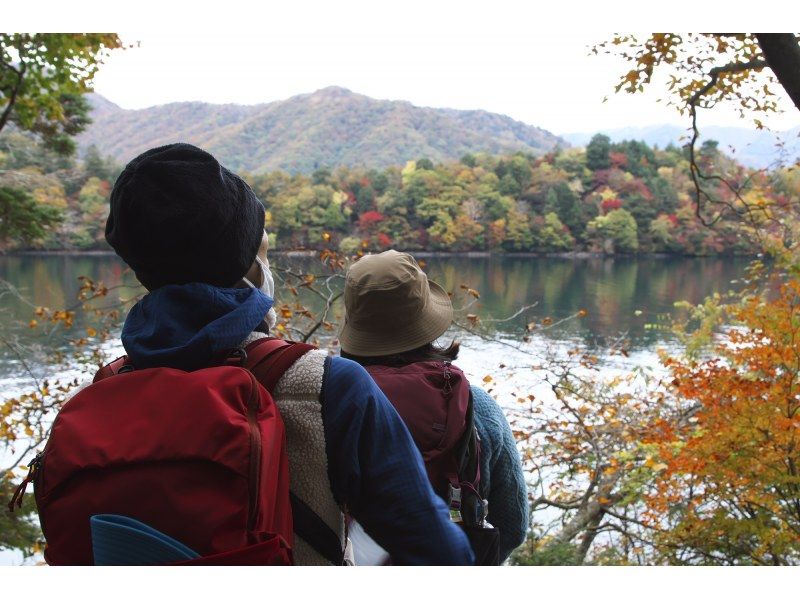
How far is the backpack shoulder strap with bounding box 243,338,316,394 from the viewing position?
84cm

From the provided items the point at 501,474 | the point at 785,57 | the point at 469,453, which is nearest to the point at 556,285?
the point at 785,57

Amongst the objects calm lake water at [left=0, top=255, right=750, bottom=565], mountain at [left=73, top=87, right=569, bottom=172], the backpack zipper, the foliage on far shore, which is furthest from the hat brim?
mountain at [left=73, top=87, right=569, bottom=172]

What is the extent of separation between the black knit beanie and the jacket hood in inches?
1.2

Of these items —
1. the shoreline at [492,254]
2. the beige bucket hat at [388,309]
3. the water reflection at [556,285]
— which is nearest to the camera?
the beige bucket hat at [388,309]

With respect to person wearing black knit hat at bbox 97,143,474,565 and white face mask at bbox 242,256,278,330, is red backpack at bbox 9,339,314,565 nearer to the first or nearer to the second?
person wearing black knit hat at bbox 97,143,474,565

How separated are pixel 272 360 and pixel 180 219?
0.21m

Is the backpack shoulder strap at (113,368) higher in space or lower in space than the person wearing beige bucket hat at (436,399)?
higher

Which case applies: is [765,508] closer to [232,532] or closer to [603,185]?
[232,532]

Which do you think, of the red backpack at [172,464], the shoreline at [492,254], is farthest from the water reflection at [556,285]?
the red backpack at [172,464]

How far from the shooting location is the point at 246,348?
2.87 ft

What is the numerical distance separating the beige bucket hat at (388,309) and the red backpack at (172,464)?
63 cm

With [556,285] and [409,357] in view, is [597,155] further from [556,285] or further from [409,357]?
[409,357]

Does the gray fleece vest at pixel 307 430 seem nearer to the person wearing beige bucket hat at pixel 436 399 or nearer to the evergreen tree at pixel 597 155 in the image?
the person wearing beige bucket hat at pixel 436 399

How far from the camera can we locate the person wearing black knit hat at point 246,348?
2.72 feet
